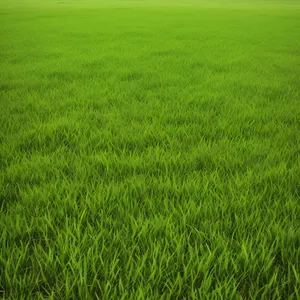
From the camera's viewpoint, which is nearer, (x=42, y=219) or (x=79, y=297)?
(x=79, y=297)

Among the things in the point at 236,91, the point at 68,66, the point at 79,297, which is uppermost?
the point at 68,66

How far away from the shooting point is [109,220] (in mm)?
1438

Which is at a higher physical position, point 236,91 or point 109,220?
point 236,91

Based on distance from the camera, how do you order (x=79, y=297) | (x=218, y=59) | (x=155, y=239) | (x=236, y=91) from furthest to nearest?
(x=218, y=59), (x=236, y=91), (x=155, y=239), (x=79, y=297)

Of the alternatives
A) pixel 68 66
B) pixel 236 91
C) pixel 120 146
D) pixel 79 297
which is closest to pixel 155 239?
pixel 79 297

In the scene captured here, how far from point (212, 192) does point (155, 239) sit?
57 centimetres

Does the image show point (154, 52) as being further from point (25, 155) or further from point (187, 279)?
point (187, 279)

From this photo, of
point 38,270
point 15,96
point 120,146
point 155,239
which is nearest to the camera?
point 38,270

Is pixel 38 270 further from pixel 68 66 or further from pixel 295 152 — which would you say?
pixel 68 66

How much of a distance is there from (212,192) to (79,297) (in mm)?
982

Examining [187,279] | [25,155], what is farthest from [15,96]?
[187,279]

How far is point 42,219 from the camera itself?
4.66ft

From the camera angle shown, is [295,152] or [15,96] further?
[15,96]

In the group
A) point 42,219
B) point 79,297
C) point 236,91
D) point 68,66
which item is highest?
point 68,66
